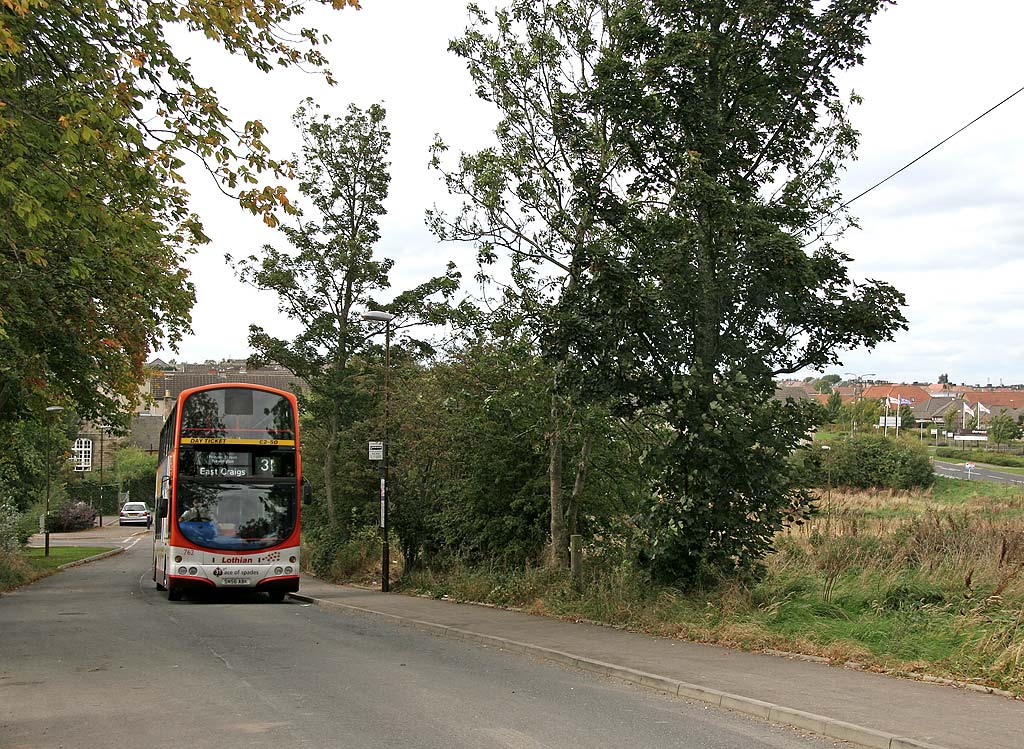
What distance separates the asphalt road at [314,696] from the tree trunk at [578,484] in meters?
4.14

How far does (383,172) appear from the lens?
3178 cm

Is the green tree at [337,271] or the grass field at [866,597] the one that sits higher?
the green tree at [337,271]

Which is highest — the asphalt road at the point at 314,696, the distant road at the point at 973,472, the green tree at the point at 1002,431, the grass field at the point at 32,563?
the green tree at the point at 1002,431

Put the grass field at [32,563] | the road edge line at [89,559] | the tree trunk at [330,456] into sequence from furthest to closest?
the road edge line at [89,559]
the tree trunk at [330,456]
the grass field at [32,563]

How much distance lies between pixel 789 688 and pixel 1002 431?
9580 cm

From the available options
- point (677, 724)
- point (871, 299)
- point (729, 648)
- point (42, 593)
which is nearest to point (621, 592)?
point (729, 648)

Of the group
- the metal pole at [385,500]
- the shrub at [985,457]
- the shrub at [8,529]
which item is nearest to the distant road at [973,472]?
the shrub at [985,457]

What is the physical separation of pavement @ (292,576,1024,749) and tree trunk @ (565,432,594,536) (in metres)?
3.55

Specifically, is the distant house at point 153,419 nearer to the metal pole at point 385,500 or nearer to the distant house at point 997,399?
the metal pole at point 385,500

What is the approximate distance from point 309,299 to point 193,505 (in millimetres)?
11771

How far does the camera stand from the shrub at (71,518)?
65312 millimetres

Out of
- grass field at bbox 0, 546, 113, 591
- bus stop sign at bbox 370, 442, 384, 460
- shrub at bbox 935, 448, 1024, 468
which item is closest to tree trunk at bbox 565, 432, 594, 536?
bus stop sign at bbox 370, 442, 384, 460

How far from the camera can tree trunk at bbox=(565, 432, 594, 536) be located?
17672 mm

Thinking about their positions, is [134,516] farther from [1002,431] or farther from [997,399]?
[997,399]
